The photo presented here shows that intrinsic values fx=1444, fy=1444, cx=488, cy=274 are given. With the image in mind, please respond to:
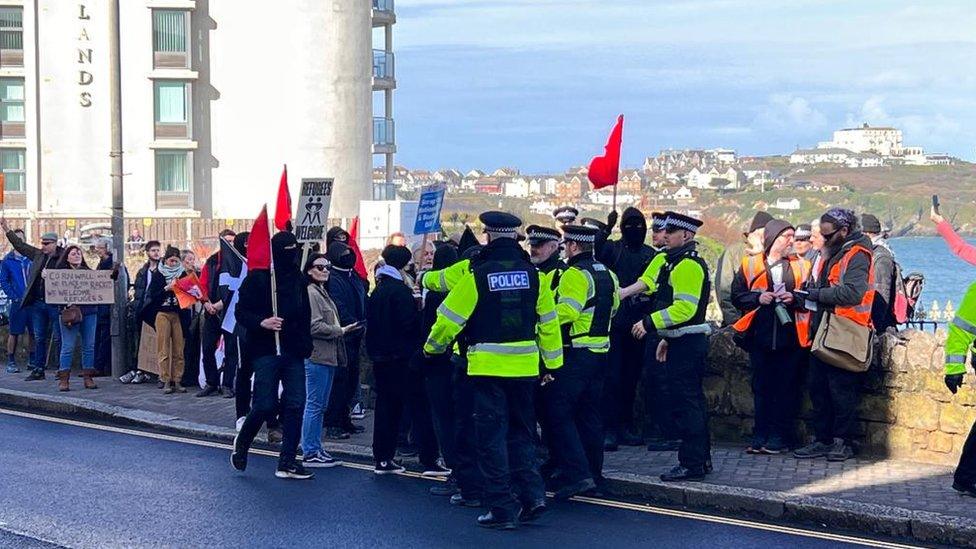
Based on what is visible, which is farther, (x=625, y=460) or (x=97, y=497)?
(x=625, y=460)

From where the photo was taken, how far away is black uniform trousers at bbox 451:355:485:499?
10.5 metres

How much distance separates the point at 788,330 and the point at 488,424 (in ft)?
10.9

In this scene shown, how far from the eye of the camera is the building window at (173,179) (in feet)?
176

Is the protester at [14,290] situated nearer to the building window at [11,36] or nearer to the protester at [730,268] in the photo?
the protester at [730,268]

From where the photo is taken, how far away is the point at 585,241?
10.8 meters

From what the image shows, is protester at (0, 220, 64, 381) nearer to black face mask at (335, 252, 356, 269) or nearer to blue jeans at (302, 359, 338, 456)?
black face mask at (335, 252, 356, 269)

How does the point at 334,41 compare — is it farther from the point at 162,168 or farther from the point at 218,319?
the point at 218,319

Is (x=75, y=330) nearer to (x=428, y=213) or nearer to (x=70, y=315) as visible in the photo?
(x=70, y=315)

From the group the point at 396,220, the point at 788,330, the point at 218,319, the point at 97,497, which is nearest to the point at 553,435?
the point at 788,330

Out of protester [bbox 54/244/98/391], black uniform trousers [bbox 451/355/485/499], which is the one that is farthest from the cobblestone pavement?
→ protester [bbox 54/244/98/391]

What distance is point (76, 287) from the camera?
1731 centimetres

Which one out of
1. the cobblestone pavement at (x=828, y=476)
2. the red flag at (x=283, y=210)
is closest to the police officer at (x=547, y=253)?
the cobblestone pavement at (x=828, y=476)

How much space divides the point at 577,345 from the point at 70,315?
8551mm

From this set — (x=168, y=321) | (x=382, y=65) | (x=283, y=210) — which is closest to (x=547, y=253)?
(x=283, y=210)
